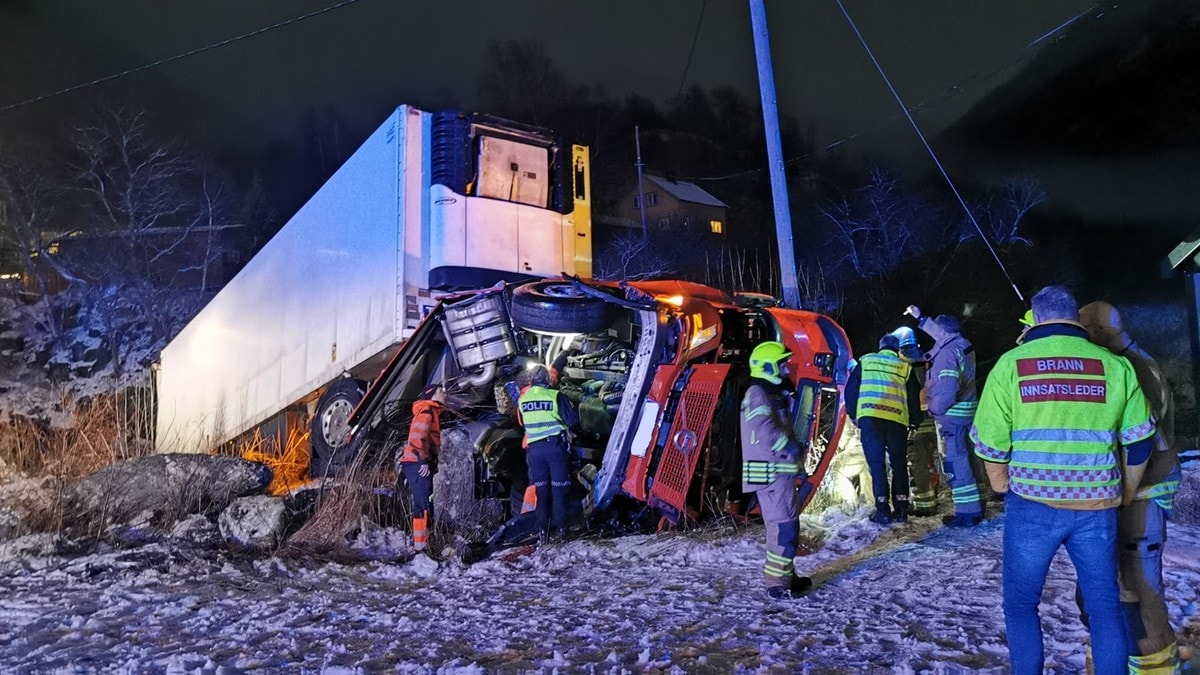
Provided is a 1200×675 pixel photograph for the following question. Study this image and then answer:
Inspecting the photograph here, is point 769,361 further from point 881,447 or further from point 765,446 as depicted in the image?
point 881,447

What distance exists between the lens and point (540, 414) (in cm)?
572

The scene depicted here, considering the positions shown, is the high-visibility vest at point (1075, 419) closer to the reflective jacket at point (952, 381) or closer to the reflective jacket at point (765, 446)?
the reflective jacket at point (765, 446)

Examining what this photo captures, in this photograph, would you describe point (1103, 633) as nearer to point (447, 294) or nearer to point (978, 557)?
point (978, 557)

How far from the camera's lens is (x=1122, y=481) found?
2506 mm

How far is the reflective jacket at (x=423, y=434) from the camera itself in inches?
233

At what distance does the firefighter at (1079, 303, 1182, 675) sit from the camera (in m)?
2.58

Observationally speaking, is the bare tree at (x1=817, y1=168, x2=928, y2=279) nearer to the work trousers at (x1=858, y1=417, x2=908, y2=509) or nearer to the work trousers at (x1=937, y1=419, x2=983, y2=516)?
the work trousers at (x1=858, y1=417, x2=908, y2=509)

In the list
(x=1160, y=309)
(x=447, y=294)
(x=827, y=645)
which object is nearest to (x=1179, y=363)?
(x=1160, y=309)

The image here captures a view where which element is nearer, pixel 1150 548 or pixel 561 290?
pixel 1150 548

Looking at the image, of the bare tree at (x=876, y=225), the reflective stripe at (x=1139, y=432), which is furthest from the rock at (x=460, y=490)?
the bare tree at (x=876, y=225)

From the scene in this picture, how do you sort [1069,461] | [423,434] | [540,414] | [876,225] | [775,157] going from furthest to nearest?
[876,225], [775,157], [423,434], [540,414], [1069,461]

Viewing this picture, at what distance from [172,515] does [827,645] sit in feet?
15.5

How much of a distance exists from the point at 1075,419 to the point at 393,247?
6.10m

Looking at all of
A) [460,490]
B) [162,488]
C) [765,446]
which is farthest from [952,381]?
[162,488]
